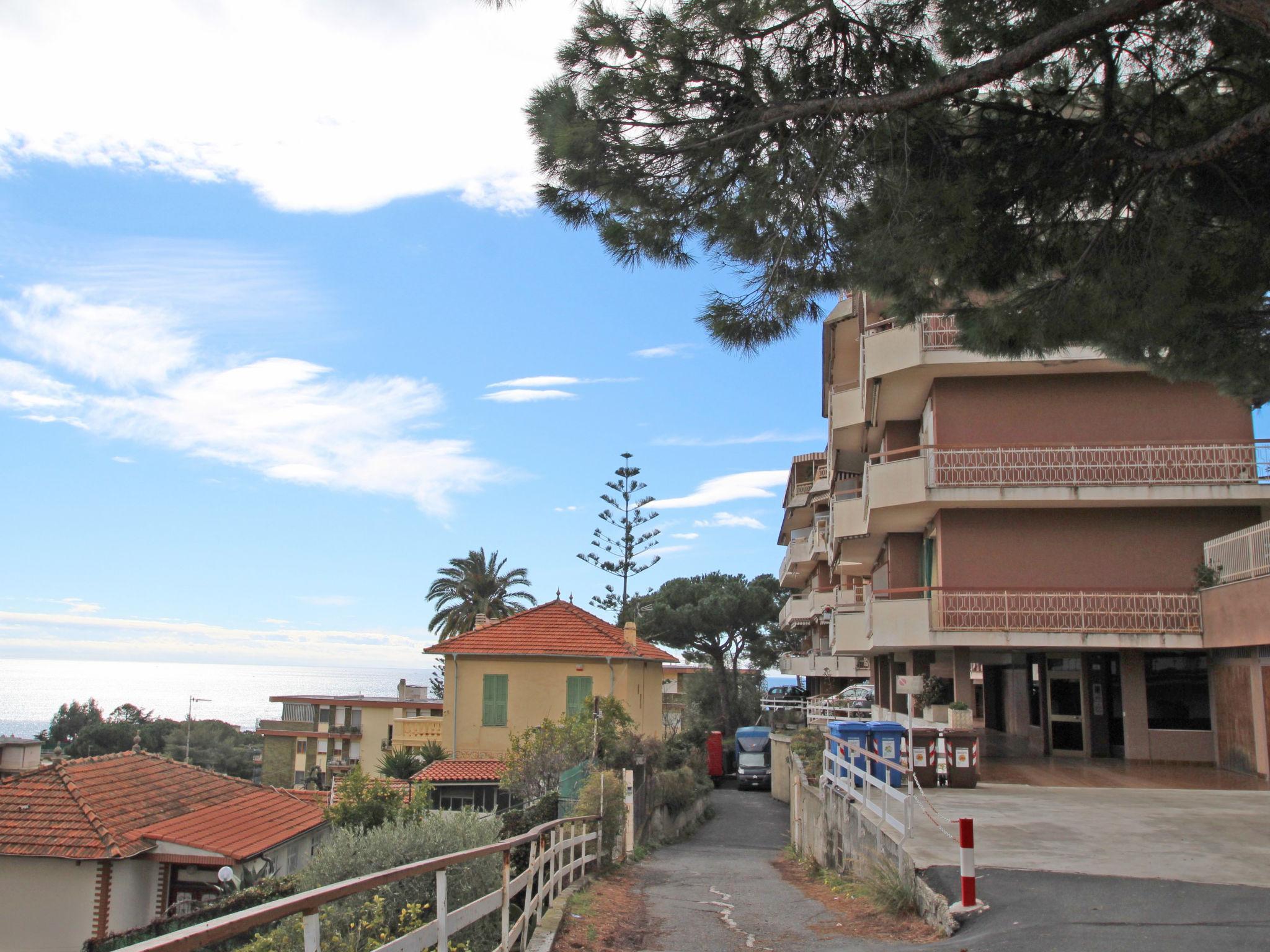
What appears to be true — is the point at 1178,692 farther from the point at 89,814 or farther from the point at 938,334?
the point at 89,814

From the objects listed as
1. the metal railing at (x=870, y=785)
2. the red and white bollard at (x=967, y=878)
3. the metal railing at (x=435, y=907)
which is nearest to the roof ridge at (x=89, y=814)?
the metal railing at (x=435, y=907)

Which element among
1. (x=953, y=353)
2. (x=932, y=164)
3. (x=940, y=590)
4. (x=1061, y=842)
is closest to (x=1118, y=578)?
(x=940, y=590)

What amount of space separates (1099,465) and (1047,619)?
3582 millimetres

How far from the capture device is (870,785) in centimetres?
1473

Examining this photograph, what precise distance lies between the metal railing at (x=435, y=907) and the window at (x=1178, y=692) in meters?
15.0

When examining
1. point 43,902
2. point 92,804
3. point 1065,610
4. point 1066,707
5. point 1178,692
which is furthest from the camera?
point 1066,707

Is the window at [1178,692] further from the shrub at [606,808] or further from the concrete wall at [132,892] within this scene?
the concrete wall at [132,892]

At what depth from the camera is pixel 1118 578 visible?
22.5m

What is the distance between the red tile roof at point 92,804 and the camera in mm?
19422

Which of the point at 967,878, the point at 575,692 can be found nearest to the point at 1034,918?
the point at 967,878

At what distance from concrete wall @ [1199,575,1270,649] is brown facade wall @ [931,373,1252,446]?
161 inches

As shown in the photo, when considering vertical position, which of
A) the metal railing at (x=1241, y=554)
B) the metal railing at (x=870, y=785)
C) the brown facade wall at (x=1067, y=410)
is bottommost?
the metal railing at (x=870, y=785)

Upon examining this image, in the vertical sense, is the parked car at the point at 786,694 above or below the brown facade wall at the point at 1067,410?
below

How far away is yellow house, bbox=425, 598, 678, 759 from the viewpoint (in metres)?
34.5
